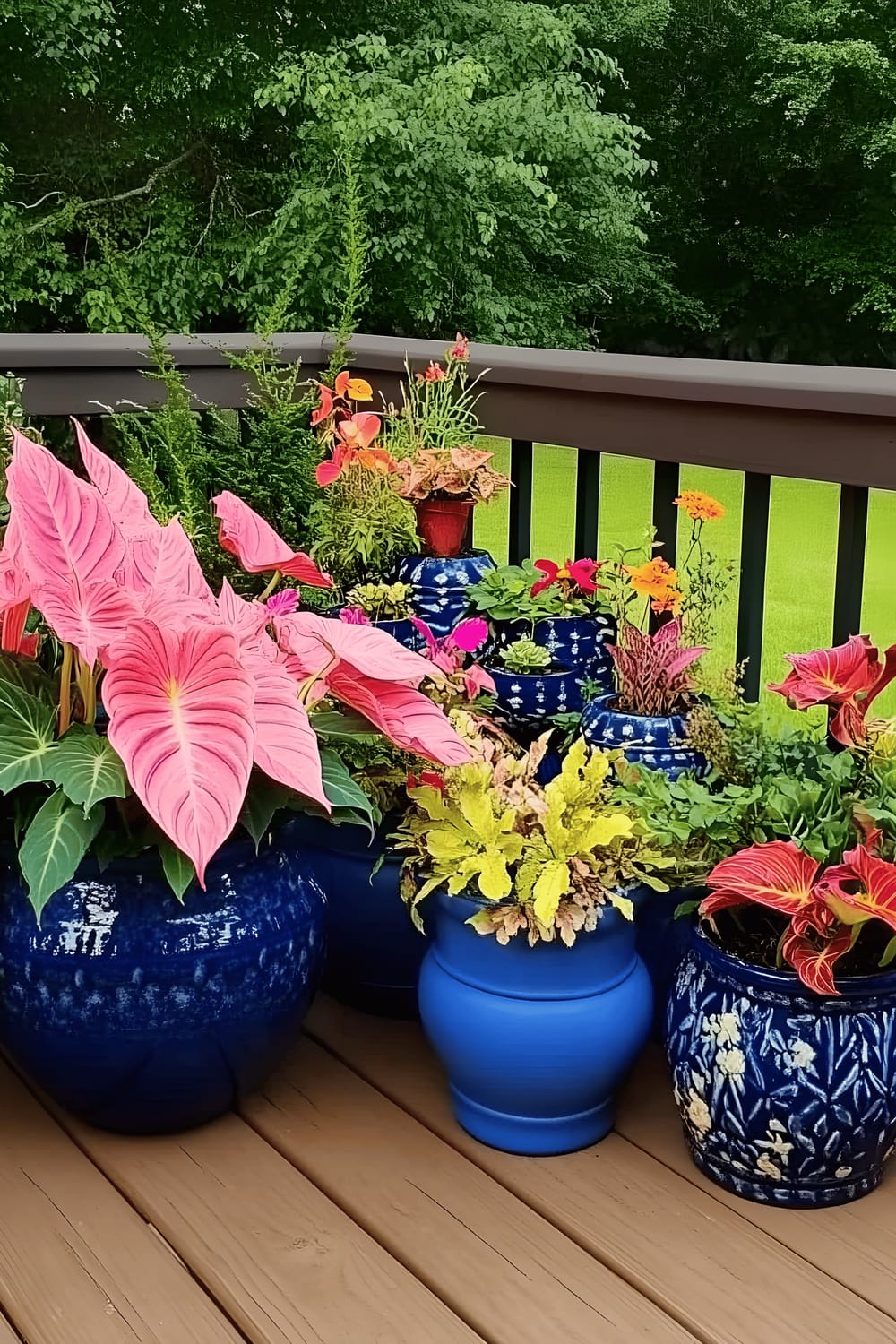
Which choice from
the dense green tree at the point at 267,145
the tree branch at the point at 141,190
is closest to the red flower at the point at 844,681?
the dense green tree at the point at 267,145

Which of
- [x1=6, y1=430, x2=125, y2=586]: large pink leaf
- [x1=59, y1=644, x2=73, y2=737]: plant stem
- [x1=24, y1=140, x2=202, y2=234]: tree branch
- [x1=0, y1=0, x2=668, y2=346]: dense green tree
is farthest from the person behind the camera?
[x1=24, y1=140, x2=202, y2=234]: tree branch

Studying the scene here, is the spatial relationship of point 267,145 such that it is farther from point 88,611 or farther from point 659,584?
point 88,611

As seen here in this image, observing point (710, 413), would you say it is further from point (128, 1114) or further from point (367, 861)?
point (128, 1114)

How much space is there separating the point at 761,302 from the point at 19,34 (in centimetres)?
849

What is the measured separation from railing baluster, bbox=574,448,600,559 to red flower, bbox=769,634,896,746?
66 cm

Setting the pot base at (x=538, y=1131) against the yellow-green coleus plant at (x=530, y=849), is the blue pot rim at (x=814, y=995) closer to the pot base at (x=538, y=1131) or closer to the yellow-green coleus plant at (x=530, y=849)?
the yellow-green coleus plant at (x=530, y=849)

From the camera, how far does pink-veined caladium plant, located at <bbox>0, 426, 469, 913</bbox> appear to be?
1209 millimetres

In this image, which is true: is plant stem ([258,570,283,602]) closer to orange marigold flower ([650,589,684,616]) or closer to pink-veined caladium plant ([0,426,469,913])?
pink-veined caladium plant ([0,426,469,913])

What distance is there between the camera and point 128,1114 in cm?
141

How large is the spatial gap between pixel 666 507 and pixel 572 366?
263 mm

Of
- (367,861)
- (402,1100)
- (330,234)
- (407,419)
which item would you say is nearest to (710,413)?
(407,419)

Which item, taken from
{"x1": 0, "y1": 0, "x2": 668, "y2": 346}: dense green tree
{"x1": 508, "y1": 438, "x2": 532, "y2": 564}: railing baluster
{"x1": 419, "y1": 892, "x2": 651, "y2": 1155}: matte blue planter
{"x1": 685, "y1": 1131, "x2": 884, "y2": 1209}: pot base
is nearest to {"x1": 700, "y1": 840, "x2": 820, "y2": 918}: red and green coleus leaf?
{"x1": 419, "y1": 892, "x2": 651, "y2": 1155}: matte blue planter

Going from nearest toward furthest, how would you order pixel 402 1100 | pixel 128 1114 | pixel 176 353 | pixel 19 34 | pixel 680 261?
pixel 128 1114, pixel 402 1100, pixel 176 353, pixel 19 34, pixel 680 261

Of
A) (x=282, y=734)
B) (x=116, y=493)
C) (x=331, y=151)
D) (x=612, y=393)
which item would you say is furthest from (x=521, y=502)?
(x=331, y=151)
